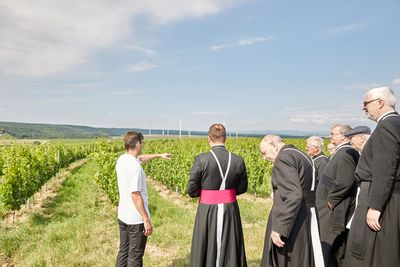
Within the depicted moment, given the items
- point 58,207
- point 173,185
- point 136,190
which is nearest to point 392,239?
point 136,190

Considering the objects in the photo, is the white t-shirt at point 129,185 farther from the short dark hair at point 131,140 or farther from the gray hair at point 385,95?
the gray hair at point 385,95

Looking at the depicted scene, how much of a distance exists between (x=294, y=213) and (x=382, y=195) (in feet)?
2.78

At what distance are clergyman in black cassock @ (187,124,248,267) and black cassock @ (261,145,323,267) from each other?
0.74 m

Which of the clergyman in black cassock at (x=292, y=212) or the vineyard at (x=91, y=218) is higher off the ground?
the clergyman in black cassock at (x=292, y=212)

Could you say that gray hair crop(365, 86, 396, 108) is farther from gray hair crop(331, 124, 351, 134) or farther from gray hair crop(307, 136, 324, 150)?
gray hair crop(307, 136, 324, 150)

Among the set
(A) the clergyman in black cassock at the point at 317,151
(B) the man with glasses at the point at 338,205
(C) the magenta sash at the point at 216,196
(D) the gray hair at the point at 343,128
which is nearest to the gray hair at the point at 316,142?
(A) the clergyman in black cassock at the point at 317,151

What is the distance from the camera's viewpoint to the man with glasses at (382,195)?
308 cm

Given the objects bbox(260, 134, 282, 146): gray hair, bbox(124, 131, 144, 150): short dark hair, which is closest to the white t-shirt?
bbox(124, 131, 144, 150): short dark hair

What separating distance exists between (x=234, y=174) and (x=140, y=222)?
4.43ft

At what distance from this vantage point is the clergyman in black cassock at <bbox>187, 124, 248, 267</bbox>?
4352 millimetres

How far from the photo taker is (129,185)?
4312 millimetres

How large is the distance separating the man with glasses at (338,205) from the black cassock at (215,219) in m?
1.22

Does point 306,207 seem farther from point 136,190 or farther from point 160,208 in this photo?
point 160,208

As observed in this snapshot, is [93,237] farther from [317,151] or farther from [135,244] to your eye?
[317,151]
